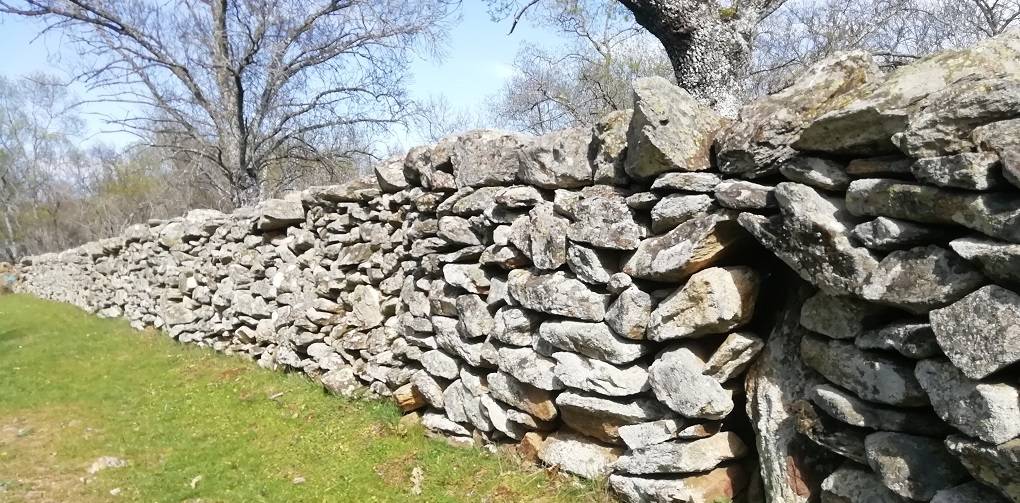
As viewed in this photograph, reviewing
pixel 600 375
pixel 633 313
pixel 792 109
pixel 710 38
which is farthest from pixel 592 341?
pixel 710 38

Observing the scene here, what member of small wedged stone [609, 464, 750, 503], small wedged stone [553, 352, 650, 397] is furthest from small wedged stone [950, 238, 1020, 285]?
small wedged stone [553, 352, 650, 397]

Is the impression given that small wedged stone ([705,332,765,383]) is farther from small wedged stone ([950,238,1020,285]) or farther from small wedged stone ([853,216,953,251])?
small wedged stone ([950,238,1020,285])

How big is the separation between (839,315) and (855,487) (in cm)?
72

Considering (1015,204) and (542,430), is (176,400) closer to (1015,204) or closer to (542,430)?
(542,430)

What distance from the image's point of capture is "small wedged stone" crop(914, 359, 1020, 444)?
209 centimetres

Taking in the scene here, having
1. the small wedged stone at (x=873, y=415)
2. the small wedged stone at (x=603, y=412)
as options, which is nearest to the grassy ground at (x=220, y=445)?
the small wedged stone at (x=603, y=412)

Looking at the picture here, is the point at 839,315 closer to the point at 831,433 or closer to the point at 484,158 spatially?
the point at 831,433

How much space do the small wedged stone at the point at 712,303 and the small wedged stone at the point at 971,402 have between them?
0.92 meters

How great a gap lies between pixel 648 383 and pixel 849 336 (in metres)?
1.19

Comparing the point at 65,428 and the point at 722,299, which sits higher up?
the point at 722,299

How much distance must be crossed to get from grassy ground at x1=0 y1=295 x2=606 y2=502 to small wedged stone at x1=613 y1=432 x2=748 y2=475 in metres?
0.55

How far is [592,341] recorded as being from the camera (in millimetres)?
3824

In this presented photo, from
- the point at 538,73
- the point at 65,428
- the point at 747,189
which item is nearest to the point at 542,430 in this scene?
the point at 747,189

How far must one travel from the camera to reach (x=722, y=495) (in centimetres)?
334
